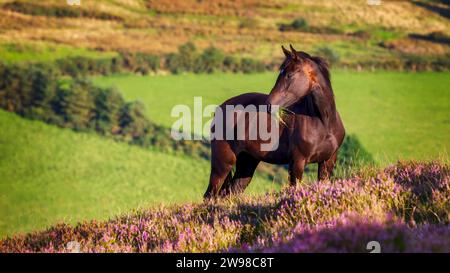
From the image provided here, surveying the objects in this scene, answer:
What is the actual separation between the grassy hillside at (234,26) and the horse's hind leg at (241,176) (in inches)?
2743

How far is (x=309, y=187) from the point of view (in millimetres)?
8492

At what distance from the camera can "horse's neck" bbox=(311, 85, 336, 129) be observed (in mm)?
10227

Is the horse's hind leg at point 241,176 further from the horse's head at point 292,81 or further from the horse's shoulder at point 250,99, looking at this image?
the horse's head at point 292,81

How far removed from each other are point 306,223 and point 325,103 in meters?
3.15

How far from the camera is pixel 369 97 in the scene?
72375mm

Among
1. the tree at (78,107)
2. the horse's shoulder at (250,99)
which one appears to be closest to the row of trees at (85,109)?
the tree at (78,107)

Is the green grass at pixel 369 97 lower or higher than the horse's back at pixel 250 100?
lower

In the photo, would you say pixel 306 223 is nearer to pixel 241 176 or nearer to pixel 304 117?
pixel 304 117

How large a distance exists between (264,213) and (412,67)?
7430 centimetres

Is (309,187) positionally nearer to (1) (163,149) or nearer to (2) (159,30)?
(1) (163,149)

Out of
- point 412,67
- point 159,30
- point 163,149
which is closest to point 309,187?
point 163,149

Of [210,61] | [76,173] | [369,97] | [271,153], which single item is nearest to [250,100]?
[271,153]

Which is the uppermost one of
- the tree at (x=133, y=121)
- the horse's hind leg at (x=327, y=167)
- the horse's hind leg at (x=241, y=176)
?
the horse's hind leg at (x=327, y=167)

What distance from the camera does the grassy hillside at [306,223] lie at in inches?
244
